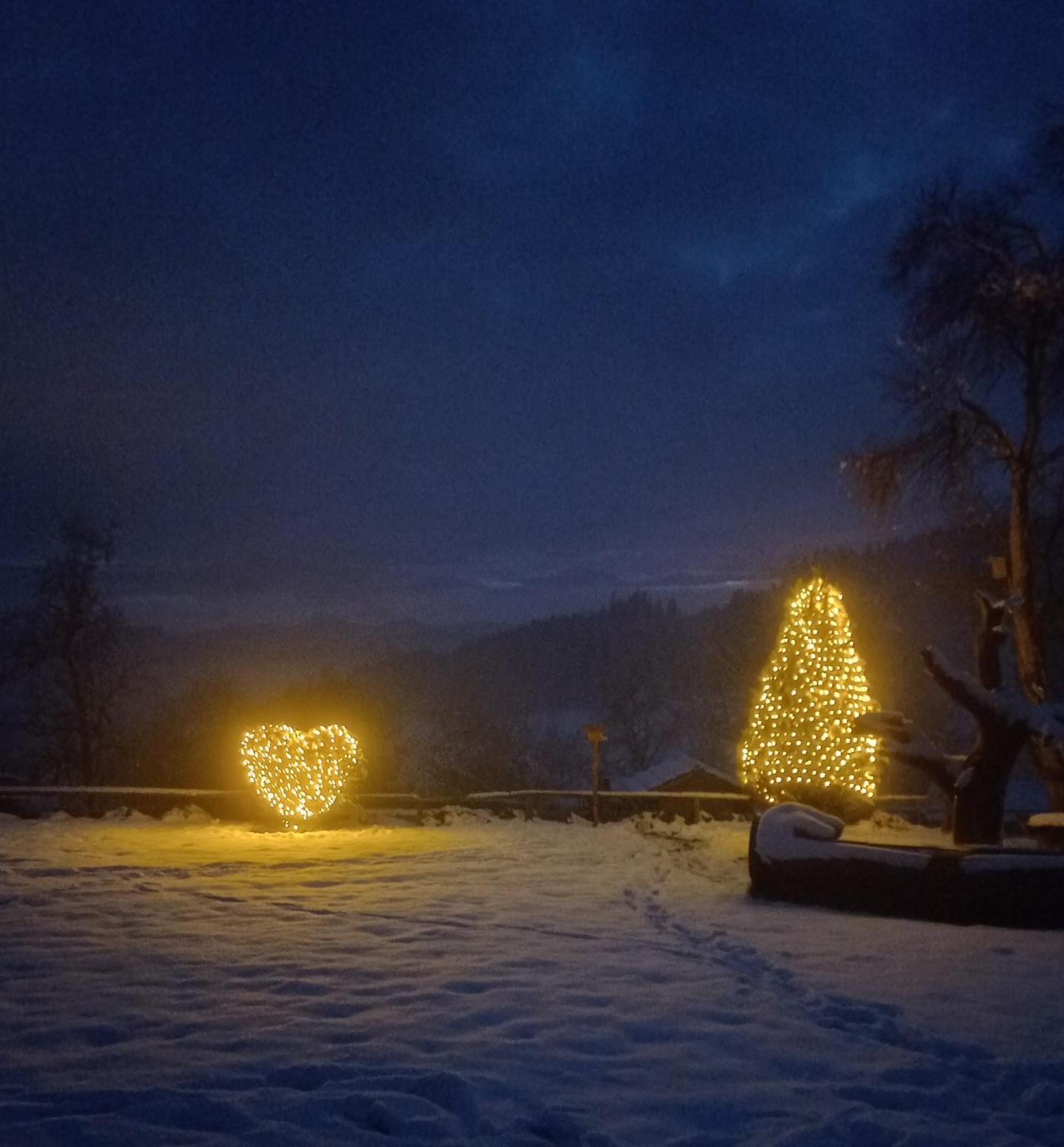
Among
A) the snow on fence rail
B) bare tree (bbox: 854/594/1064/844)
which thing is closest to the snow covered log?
bare tree (bbox: 854/594/1064/844)

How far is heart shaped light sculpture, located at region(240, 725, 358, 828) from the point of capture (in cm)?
1664

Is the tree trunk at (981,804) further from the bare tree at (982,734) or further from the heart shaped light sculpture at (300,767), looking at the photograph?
the heart shaped light sculpture at (300,767)

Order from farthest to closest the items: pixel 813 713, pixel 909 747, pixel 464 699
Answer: pixel 464 699 < pixel 813 713 < pixel 909 747

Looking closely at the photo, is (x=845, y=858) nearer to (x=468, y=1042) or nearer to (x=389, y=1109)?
(x=468, y=1042)

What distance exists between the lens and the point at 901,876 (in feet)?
29.9

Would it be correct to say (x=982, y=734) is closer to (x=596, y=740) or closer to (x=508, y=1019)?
(x=596, y=740)

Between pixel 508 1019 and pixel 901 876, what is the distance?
4507 millimetres

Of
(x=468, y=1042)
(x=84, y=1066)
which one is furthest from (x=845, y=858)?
(x=84, y=1066)

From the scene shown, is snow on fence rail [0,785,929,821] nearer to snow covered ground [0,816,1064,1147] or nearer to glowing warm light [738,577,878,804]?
glowing warm light [738,577,878,804]

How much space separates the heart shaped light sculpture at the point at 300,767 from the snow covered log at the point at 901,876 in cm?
853

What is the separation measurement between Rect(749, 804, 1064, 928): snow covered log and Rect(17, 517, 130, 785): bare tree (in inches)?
971

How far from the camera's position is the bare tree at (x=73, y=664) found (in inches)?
1164

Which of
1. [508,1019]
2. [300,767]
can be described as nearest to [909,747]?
[508,1019]

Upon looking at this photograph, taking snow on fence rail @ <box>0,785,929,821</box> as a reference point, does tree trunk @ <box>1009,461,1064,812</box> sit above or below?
above
